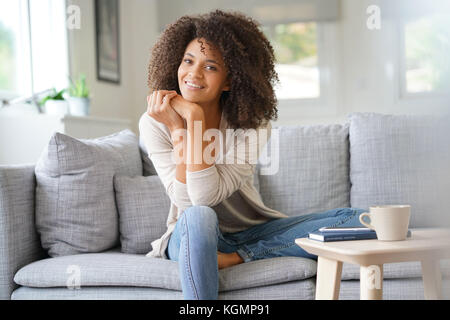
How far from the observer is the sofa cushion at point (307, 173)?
189 centimetres

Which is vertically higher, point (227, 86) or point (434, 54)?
point (227, 86)

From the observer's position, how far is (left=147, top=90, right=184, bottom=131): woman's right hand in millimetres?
1389

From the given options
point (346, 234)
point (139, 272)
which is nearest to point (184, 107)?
point (139, 272)

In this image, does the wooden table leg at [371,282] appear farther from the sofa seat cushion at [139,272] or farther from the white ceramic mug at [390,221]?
the sofa seat cushion at [139,272]

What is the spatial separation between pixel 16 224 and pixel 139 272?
43 cm

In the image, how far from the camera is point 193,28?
1539 millimetres

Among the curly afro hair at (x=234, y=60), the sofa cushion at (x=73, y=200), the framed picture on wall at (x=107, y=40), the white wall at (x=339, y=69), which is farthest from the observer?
the white wall at (x=339, y=69)

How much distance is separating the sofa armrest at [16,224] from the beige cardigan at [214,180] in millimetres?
397

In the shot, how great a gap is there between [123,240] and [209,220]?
0.55m

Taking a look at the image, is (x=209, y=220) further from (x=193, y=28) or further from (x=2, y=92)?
(x=2, y=92)

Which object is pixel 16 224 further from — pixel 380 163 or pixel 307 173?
pixel 380 163

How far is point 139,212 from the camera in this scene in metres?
1.68

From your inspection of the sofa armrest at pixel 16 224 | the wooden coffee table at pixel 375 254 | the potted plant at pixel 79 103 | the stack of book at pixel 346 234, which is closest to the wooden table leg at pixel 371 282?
the wooden coffee table at pixel 375 254

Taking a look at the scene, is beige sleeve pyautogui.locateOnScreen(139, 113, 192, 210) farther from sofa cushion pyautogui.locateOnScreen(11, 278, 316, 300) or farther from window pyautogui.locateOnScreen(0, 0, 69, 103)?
window pyautogui.locateOnScreen(0, 0, 69, 103)
